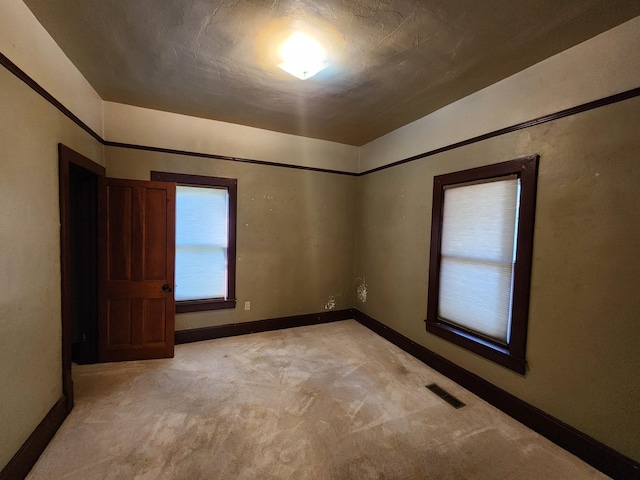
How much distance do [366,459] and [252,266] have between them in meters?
2.62

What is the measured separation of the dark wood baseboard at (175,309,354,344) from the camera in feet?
11.5

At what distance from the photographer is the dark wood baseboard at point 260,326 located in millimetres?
3518

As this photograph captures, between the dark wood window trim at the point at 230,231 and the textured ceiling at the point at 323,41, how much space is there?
2.72ft

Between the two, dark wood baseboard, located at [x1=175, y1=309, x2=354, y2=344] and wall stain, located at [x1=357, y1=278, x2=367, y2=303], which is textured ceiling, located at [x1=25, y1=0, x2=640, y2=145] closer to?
wall stain, located at [x1=357, y1=278, x2=367, y2=303]

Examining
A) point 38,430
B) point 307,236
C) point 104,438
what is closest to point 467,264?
point 307,236

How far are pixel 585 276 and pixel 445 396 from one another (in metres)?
1.50

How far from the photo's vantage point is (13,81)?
1.58 m

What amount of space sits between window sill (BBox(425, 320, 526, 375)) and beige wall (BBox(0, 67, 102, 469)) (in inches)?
132

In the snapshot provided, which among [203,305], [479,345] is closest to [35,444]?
[203,305]

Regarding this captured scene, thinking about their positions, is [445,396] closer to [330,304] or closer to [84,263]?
[330,304]

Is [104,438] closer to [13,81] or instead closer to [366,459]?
[366,459]

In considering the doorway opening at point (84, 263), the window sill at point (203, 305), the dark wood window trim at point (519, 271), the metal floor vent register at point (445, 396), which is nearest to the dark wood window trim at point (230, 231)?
the window sill at point (203, 305)

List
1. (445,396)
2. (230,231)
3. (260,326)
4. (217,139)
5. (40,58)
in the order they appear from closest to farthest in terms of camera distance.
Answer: (40,58)
(445,396)
(217,139)
(230,231)
(260,326)

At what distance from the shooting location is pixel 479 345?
254 cm
